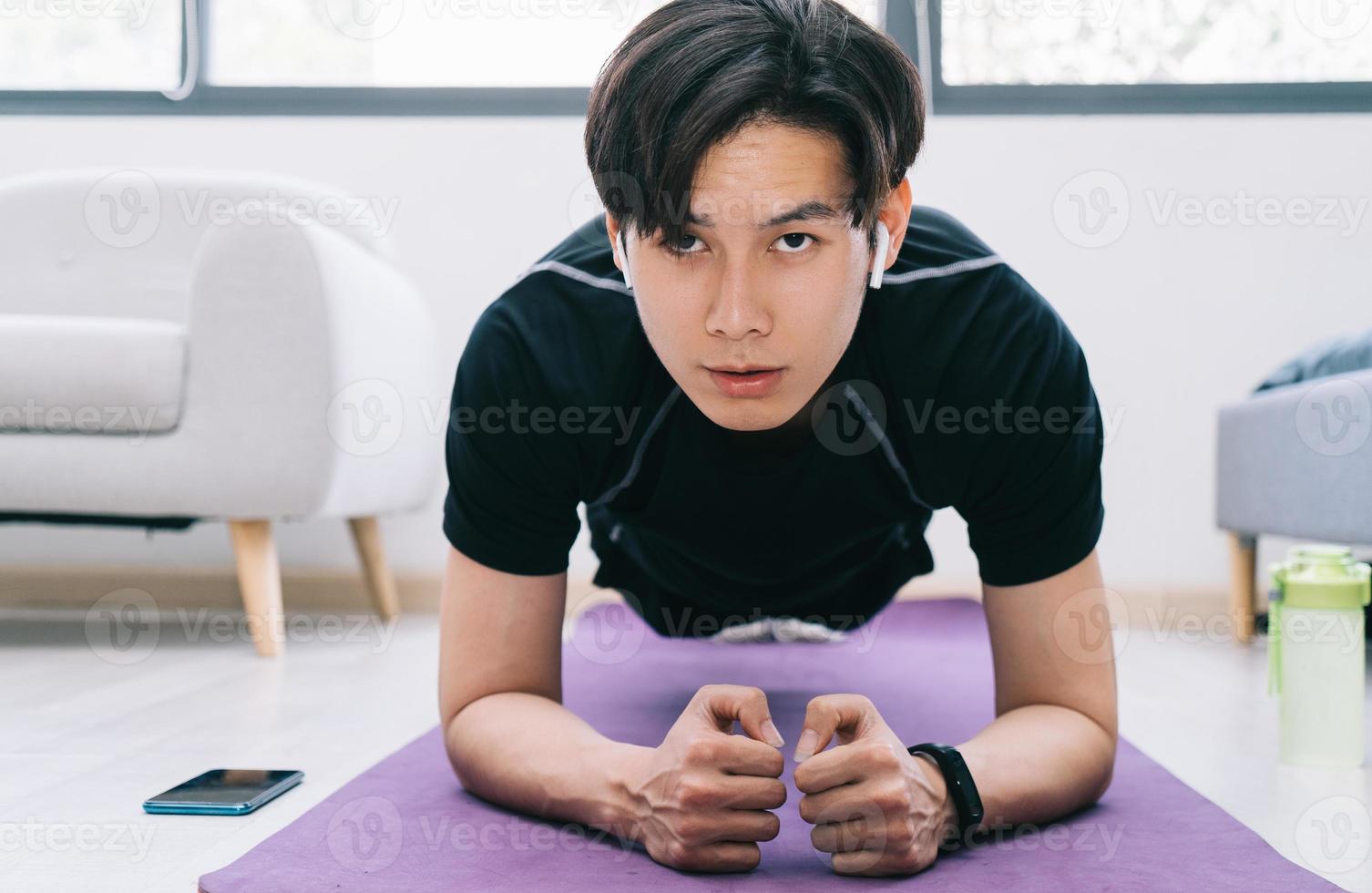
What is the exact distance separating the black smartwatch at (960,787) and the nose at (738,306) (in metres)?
0.32

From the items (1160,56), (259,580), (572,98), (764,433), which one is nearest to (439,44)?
(572,98)

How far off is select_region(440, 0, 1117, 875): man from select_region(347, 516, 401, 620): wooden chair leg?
49.1 inches

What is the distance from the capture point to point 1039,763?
0.83 meters

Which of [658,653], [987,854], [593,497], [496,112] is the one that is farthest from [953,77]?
[987,854]

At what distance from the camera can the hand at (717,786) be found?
0.70 metres

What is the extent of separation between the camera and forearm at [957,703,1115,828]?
0.80 meters

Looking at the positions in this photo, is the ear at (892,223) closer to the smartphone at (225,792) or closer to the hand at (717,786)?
the hand at (717,786)

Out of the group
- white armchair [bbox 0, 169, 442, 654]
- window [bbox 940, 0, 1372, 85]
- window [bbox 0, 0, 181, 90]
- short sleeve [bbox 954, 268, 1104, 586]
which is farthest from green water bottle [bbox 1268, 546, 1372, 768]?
window [bbox 0, 0, 181, 90]

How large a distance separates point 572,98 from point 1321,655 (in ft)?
6.52

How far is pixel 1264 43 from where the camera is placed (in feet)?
8.16

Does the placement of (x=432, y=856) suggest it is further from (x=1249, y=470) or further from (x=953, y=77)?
(x=953, y=77)

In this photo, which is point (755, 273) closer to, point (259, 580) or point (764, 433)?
point (764, 433)

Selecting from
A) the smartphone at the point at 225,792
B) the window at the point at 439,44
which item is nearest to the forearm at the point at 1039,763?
the smartphone at the point at 225,792

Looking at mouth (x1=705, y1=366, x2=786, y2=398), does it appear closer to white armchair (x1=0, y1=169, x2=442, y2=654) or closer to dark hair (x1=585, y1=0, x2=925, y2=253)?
dark hair (x1=585, y1=0, x2=925, y2=253)
